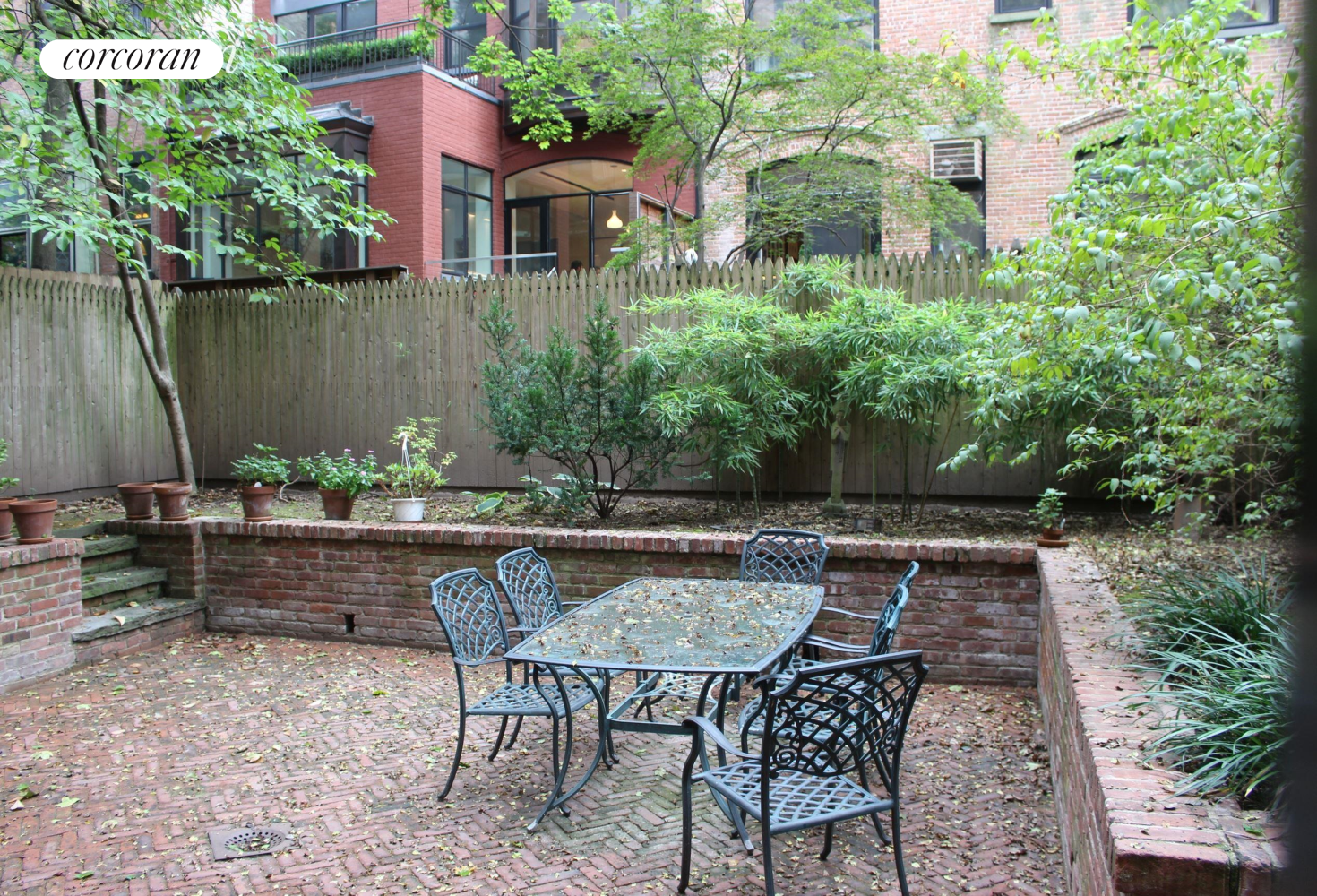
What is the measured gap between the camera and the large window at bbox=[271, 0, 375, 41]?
16.0 meters

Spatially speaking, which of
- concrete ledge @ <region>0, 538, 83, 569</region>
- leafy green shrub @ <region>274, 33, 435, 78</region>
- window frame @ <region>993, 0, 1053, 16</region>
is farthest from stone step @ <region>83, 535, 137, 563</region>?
window frame @ <region>993, 0, 1053, 16</region>

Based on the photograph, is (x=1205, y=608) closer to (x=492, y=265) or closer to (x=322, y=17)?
(x=492, y=265)

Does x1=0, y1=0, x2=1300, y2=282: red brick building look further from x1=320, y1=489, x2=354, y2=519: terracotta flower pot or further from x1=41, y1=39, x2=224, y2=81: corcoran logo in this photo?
x1=320, y1=489, x2=354, y2=519: terracotta flower pot

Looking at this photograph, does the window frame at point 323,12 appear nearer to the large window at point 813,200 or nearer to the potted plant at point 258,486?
the large window at point 813,200

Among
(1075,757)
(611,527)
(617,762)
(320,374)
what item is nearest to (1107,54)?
(1075,757)

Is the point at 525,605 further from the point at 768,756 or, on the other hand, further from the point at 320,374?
the point at 320,374

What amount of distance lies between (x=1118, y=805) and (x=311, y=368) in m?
9.86

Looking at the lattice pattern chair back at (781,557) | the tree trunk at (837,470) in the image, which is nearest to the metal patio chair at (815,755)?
the lattice pattern chair back at (781,557)

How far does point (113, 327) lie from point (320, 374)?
2283 mm

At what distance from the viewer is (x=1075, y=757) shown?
2.83 metres

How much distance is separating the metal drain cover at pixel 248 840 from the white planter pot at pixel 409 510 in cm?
418

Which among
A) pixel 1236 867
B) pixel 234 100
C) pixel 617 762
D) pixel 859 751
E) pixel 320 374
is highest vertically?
pixel 234 100

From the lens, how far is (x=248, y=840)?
12.1ft

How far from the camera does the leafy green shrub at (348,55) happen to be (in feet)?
49.0
